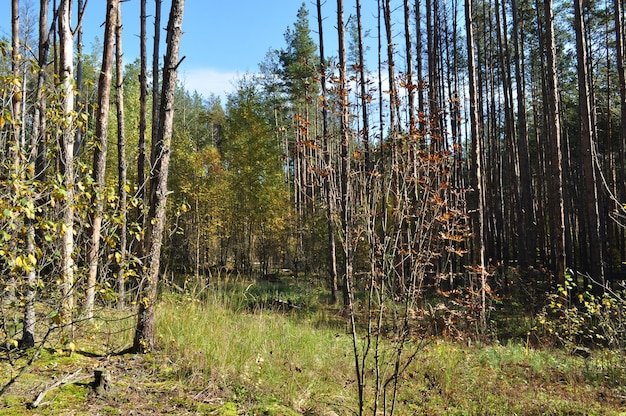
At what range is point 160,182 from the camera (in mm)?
4383

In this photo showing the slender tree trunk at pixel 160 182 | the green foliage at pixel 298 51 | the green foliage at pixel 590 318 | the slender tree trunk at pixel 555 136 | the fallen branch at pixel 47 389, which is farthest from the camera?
the green foliage at pixel 298 51

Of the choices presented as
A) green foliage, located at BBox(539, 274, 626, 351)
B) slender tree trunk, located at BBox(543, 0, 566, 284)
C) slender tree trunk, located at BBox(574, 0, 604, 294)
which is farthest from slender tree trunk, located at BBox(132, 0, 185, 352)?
slender tree trunk, located at BBox(574, 0, 604, 294)

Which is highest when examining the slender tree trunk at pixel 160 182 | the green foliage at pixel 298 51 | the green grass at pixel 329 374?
the green foliage at pixel 298 51

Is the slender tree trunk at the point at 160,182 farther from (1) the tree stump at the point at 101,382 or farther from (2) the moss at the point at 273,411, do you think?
(2) the moss at the point at 273,411

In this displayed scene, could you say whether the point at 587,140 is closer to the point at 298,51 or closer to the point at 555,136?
the point at 555,136

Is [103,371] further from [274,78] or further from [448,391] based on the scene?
[274,78]

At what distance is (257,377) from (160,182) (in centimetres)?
226

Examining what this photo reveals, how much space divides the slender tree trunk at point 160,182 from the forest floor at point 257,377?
0.92 ft

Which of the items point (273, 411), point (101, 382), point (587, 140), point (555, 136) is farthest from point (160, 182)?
point (587, 140)

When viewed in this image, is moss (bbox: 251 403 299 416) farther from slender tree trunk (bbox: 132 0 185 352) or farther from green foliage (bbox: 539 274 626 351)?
green foliage (bbox: 539 274 626 351)

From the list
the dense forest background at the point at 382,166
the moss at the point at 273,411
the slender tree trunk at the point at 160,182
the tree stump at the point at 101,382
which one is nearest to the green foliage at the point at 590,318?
the dense forest background at the point at 382,166

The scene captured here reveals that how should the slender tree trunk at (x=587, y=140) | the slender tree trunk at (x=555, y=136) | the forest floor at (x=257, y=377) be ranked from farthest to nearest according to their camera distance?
the slender tree trunk at (x=587, y=140) < the slender tree trunk at (x=555, y=136) < the forest floor at (x=257, y=377)

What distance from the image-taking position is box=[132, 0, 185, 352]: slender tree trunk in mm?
4305

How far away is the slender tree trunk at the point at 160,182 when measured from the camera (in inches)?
169
